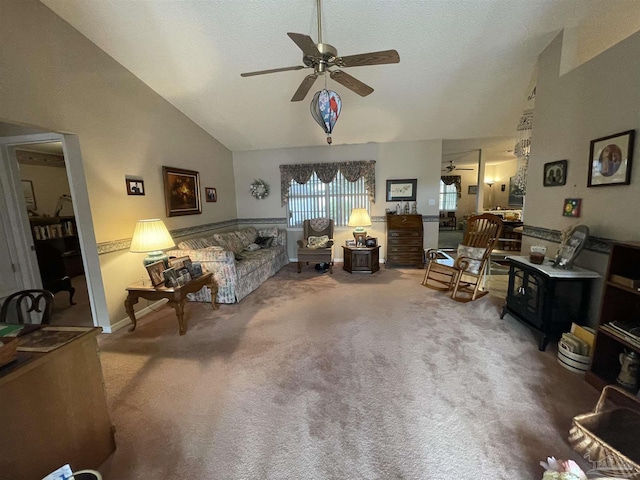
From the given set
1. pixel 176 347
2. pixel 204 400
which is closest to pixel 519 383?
pixel 204 400

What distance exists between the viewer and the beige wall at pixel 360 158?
219 inches

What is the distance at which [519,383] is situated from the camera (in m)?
2.09

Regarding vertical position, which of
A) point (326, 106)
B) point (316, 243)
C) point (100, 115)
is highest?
point (100, 115)

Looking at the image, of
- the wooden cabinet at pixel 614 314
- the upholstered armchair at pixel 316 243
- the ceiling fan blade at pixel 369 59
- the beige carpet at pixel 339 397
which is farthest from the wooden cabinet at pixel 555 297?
the upholstered armchair at pixel 316 243

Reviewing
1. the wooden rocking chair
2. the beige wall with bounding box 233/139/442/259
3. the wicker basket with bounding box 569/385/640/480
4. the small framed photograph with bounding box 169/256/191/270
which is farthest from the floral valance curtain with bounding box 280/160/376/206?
the wicker basket with bounding box 569/385/640/480

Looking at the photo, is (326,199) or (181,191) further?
(326,199)

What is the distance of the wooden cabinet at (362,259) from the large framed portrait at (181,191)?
112 inches

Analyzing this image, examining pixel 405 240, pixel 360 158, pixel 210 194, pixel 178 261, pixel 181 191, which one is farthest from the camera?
pixel 360 158

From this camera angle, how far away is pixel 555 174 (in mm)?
2895

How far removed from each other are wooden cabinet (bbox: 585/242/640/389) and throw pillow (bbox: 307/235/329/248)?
12.8 feet

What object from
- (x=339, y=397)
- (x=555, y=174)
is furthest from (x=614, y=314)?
(x=339, y=397)

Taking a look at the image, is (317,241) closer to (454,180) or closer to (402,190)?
(402,190)

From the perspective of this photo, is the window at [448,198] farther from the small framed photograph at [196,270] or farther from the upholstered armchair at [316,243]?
the small framed photograph at [196,270]

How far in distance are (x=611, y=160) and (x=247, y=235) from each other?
16.8 feet
